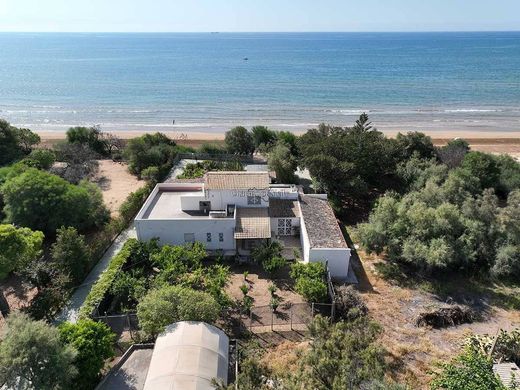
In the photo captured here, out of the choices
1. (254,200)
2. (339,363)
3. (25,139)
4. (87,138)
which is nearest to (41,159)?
(25,139)

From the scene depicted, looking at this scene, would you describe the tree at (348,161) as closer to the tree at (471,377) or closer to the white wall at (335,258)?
the white wall at (335,258)

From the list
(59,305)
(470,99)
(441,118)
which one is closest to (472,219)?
(59,305)

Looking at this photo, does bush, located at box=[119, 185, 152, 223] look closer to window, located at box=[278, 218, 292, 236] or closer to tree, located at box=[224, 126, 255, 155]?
window, located at box=[278, 218, 292, 236]

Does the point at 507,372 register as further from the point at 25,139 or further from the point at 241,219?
the point at 25,139

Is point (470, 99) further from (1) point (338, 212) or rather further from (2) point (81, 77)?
(2) point (81, 77)

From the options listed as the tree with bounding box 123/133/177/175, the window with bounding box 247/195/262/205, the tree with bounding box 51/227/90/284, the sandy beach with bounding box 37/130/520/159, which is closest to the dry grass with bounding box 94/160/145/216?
the tree with bounding box 123/133/177/175
